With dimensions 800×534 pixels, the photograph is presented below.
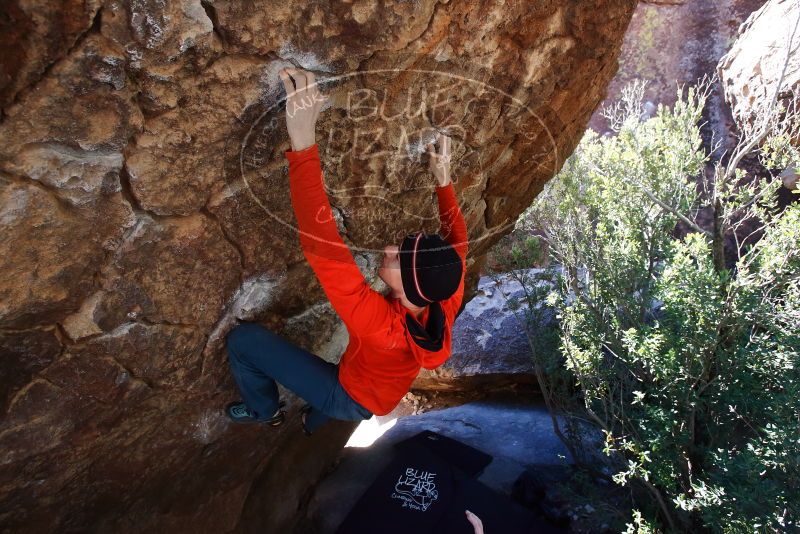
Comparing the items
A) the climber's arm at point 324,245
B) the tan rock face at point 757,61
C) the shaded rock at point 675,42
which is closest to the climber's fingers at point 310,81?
the climber's arm at point 324,245

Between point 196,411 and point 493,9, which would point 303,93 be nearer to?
point 493,9

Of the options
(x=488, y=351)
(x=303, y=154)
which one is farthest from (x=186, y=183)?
(x=488, y=351)

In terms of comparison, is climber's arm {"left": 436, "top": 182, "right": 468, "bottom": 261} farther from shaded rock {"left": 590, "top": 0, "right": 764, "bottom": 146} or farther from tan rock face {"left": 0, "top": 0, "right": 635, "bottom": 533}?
shaded rock {"left": 590, "top": 0, "right": 764, "bottom": 146}

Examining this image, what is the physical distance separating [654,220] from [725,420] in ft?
4.96

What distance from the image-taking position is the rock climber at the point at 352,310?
1.83 meters

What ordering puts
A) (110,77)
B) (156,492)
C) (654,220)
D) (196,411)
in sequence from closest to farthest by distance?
(110,77)
(196,411)
(156,492)
(654,220)

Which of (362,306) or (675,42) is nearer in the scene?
(362,306)

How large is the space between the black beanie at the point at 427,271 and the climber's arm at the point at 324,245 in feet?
0.46

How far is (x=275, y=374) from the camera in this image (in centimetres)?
237

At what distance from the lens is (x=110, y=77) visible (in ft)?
5.08

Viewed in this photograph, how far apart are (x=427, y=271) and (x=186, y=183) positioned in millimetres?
879

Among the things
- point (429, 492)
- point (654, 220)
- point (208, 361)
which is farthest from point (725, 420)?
point (208, 361)

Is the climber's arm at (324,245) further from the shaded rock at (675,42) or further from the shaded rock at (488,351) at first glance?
the shaded rock at (675,42)

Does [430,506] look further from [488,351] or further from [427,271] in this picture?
[488,351]
